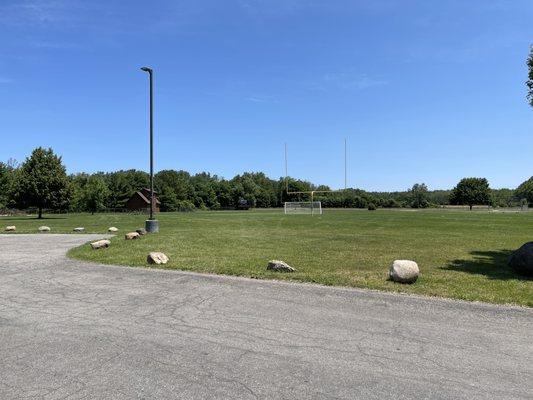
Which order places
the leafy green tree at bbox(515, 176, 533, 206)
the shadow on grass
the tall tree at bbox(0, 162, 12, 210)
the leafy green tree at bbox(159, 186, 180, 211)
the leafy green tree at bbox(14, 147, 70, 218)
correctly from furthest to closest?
the leafy green tree at bbox(515, 176, 533, 206)
the leafy green tree at bbox(159, 186, 180, 211)
the tall tree at bbox(0, 162, 12, 210)
the leafy green tree at bbox(14, 147, 70, 218)
the shadow on grass

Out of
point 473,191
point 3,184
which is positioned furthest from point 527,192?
point 3,184

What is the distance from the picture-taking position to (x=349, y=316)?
661 cm

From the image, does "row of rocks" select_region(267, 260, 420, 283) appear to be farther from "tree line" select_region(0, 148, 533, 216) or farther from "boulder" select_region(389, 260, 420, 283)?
"tree line" select_region(0, 148, 533, 216)

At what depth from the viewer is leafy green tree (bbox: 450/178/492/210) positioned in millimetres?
116412

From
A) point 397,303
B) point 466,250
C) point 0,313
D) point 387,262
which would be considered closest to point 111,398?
point 0,313

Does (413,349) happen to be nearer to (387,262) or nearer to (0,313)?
(0,313)

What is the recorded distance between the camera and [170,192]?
370ft

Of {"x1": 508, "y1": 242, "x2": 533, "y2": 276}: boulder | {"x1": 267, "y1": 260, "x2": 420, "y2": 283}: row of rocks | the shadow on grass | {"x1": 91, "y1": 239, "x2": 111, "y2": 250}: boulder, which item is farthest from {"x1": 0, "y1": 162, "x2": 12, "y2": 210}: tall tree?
{"x1": 508, "y1": 242, "x2": 533, "y2": 276}: boulder

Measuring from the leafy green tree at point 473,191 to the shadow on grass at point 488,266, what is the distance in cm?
11024

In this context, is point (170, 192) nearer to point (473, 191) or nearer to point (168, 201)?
point (168, 201)

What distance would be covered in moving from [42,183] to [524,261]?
43390 millimetres

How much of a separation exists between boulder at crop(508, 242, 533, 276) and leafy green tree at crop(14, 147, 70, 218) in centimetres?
4269

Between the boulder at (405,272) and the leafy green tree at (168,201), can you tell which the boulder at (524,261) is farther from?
→ the leafy green tree at (168,201)

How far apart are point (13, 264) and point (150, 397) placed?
958 centimetres
